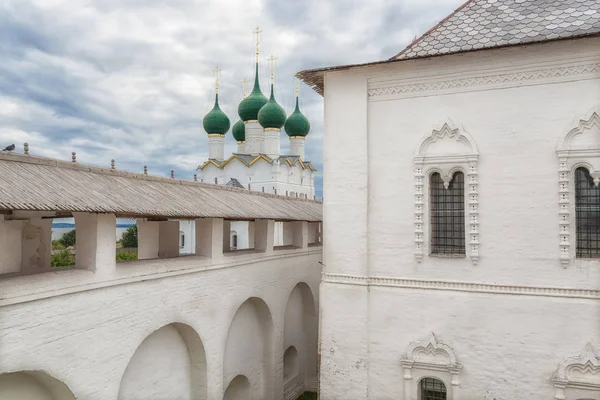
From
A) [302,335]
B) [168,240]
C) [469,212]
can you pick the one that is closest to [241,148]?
[302,335]

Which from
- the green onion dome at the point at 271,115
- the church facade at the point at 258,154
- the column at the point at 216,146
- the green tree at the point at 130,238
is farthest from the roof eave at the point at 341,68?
the green tree at the point at 130,238

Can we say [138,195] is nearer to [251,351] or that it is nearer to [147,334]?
[147,334]

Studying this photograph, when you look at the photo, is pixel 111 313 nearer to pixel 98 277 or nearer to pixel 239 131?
pixel 98 277

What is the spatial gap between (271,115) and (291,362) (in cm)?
1541

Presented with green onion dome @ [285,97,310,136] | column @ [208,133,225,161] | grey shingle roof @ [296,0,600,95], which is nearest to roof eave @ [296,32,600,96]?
grey shingle roof @ [296,0,600,95]

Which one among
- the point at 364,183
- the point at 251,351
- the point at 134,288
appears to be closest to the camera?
the point at 134,288

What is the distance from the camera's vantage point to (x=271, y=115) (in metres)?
25.3

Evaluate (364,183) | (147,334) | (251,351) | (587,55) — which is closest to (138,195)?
(147,334)

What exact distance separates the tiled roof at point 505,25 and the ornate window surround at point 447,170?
1.43m

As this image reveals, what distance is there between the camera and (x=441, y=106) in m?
8.20

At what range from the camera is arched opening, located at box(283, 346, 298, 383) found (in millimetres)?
12555

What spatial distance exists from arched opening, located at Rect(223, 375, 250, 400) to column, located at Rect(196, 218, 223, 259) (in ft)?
9.63

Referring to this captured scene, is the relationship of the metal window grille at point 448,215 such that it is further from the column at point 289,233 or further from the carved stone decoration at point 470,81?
the column at point 289,233

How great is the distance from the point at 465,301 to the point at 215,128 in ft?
70.8
